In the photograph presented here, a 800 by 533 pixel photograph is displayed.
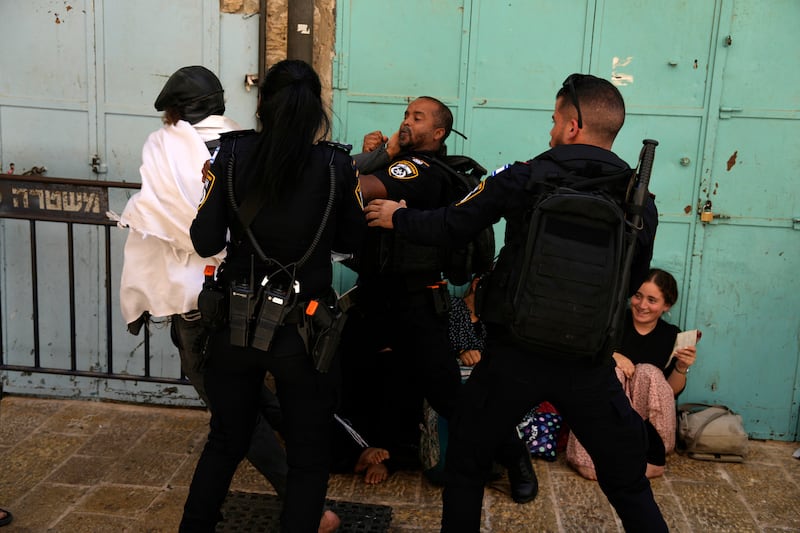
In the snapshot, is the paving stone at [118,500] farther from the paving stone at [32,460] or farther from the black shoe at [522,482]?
the black shoe at [522,482]

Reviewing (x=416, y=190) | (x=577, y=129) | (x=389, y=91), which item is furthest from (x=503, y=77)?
(x=577, y=129)

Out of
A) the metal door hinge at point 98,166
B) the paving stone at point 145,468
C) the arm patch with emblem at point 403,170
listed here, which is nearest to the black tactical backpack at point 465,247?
the arm patch with emblem at point 403,170

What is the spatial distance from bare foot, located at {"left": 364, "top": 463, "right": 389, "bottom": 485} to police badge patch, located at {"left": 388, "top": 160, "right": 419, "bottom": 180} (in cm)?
159

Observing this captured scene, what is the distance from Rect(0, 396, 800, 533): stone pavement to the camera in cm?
364

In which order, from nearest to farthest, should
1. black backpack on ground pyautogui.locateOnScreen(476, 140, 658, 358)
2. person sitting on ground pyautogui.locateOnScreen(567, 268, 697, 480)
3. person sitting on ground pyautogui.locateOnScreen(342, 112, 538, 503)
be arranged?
black backpack on ground pyautogui.locateOnScreen(476, 140, 658, 358), person sitting on ground pyautogui.locateOnScreen(342, 112, 538, 503), person sitting on ground pyautogui.locateOnScreen(567, 268, 697, 480)

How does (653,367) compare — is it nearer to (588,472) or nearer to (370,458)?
(588,472)

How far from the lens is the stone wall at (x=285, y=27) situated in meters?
4.43

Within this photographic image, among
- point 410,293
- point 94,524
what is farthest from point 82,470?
point 410,293

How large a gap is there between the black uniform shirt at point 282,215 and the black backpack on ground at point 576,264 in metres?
0.72

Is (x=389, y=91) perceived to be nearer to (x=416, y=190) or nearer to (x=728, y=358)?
(x=416, y=190)

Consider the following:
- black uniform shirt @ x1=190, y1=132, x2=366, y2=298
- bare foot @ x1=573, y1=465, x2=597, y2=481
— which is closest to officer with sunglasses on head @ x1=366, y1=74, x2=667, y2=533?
black uniform shirt @ x1=190, y1=132, x2=366, y2=298

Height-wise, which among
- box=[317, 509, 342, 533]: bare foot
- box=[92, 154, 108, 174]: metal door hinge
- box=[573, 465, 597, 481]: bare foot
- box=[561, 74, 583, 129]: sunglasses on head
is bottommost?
box=[573, 465, 597, 481]: bare foot

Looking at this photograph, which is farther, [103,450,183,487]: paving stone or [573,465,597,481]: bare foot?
[573,465,597,481]: bare foot

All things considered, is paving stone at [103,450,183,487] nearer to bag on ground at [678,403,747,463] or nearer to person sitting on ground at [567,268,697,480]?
person sitting on ground at [567,268,697,480]
